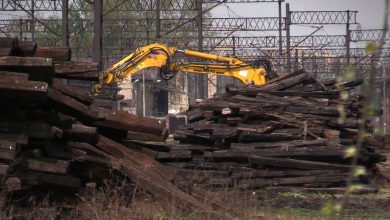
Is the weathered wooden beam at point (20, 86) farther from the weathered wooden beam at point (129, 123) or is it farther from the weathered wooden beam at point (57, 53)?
the weathered wooden beam at point (129, 123)

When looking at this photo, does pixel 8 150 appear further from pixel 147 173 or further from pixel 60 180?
pixel 147 173

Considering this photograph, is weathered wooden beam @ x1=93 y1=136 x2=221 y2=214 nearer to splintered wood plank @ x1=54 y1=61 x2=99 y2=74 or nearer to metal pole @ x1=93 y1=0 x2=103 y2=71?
splintered wood plank @ x1=54 y1=61 x2=99 y2=74

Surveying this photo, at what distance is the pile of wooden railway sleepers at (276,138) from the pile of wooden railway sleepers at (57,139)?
3817mm

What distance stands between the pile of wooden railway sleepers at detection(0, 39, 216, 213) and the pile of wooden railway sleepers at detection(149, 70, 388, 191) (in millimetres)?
3817

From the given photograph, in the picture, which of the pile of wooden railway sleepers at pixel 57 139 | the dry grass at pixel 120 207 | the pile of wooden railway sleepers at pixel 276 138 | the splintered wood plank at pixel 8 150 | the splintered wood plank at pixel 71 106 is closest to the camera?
the splintered wood plank at pixel 8 150

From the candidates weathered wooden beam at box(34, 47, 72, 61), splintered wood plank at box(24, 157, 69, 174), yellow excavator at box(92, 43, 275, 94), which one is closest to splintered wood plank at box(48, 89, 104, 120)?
weathered wooden beam at box(34, 47, 72, 61)

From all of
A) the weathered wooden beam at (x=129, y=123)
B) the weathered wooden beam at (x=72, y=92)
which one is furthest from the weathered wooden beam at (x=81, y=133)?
the weathered wooden beam at (x=129, y=123)

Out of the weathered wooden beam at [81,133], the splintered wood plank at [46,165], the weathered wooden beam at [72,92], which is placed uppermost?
the weathered wooden beam at [72,92]

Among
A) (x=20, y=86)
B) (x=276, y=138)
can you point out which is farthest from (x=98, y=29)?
(x=20, y=86)

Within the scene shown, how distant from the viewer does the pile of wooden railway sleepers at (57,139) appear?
8156 mm

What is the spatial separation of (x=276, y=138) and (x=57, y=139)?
751 cm

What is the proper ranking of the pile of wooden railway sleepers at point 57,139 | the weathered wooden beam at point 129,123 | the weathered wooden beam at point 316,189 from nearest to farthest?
the pile of wooden railway sleepers at point 57,139
the weathered wooden beam at point 129,123
the weathered wooden beam at point 316,189

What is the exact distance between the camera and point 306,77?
17688 millimetres

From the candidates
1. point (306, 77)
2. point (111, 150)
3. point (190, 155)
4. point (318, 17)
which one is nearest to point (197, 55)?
point (306, 77)
